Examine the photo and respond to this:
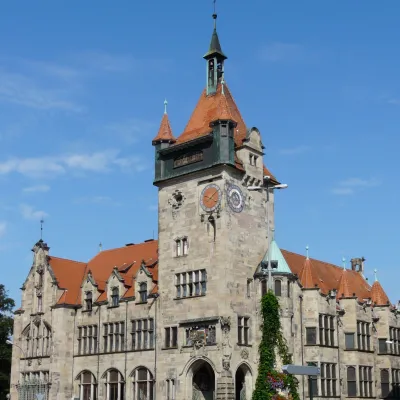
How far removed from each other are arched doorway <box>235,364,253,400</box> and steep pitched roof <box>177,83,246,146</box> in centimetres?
1867

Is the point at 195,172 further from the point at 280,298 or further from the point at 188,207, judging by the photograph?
the point at 280,298

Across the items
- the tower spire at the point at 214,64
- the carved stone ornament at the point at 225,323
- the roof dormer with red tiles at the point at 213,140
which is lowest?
the carved stone ornament at the point at 225,323

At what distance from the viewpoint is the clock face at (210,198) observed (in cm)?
5966

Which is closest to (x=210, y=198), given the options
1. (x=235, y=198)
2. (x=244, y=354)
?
(x=235, y=198)

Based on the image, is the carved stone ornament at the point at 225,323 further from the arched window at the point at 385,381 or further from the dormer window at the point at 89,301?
the arched window at the point at 385,381

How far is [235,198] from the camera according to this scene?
199 feet

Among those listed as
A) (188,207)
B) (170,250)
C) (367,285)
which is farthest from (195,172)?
(367,285)

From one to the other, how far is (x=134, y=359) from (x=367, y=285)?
27.5 meters

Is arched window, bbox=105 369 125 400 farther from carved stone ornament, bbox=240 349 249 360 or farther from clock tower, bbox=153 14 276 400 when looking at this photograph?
carved stone ornament, bbox=240 349 249 360

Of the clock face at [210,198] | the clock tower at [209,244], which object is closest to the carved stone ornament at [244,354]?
the clock tower at [209,244]

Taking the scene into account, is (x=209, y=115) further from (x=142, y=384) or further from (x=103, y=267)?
(x=142, y=384)

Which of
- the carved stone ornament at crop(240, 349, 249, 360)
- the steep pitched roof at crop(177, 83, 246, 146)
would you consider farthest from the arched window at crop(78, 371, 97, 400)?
the steep pitched roof at crop(177, 83, 246, 146)

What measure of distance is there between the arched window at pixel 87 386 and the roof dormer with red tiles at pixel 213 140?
18.4 m

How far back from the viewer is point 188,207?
A: 6181cm
